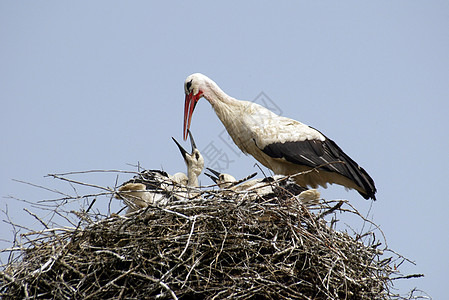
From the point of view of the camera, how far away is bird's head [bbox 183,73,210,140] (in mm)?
7613

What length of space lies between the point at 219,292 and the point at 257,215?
0.76 meters

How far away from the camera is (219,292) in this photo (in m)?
4.54

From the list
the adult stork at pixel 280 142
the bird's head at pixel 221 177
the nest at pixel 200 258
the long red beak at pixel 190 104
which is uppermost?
the long red beak at pixel 190 104

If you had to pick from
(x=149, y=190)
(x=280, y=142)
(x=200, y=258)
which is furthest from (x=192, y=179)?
(x=200, y=258)

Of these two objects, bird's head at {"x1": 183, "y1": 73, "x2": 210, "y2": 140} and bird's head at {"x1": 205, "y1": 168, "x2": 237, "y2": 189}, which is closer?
bird's head at {"x1": 205, "y1": 168, "x2": 237, "y2": 189}

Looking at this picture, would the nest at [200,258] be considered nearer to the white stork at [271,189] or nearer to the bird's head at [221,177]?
the white stork at [271,189]

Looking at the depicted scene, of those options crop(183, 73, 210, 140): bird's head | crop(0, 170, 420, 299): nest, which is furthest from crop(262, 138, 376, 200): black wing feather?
crop(0, 170, 420, 299): nest

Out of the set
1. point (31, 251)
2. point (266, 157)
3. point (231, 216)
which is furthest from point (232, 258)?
point (266, 157)

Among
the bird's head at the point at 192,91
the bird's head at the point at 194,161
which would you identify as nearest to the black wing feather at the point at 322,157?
the bird's head at the point at 194,161

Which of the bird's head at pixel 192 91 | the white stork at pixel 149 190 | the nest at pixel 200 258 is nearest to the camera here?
the nest at pixel 200 258

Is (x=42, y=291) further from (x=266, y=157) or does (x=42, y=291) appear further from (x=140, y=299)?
(x=266, y=157)

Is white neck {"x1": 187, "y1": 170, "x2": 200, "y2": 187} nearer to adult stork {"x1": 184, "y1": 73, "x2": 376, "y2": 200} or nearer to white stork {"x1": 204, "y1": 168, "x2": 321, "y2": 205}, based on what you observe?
adult stork {"x1": 184, "y1": 73, "x2": 376, "y2": 200}

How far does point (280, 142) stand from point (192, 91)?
117 cm

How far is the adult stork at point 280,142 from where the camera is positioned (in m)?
7.11
